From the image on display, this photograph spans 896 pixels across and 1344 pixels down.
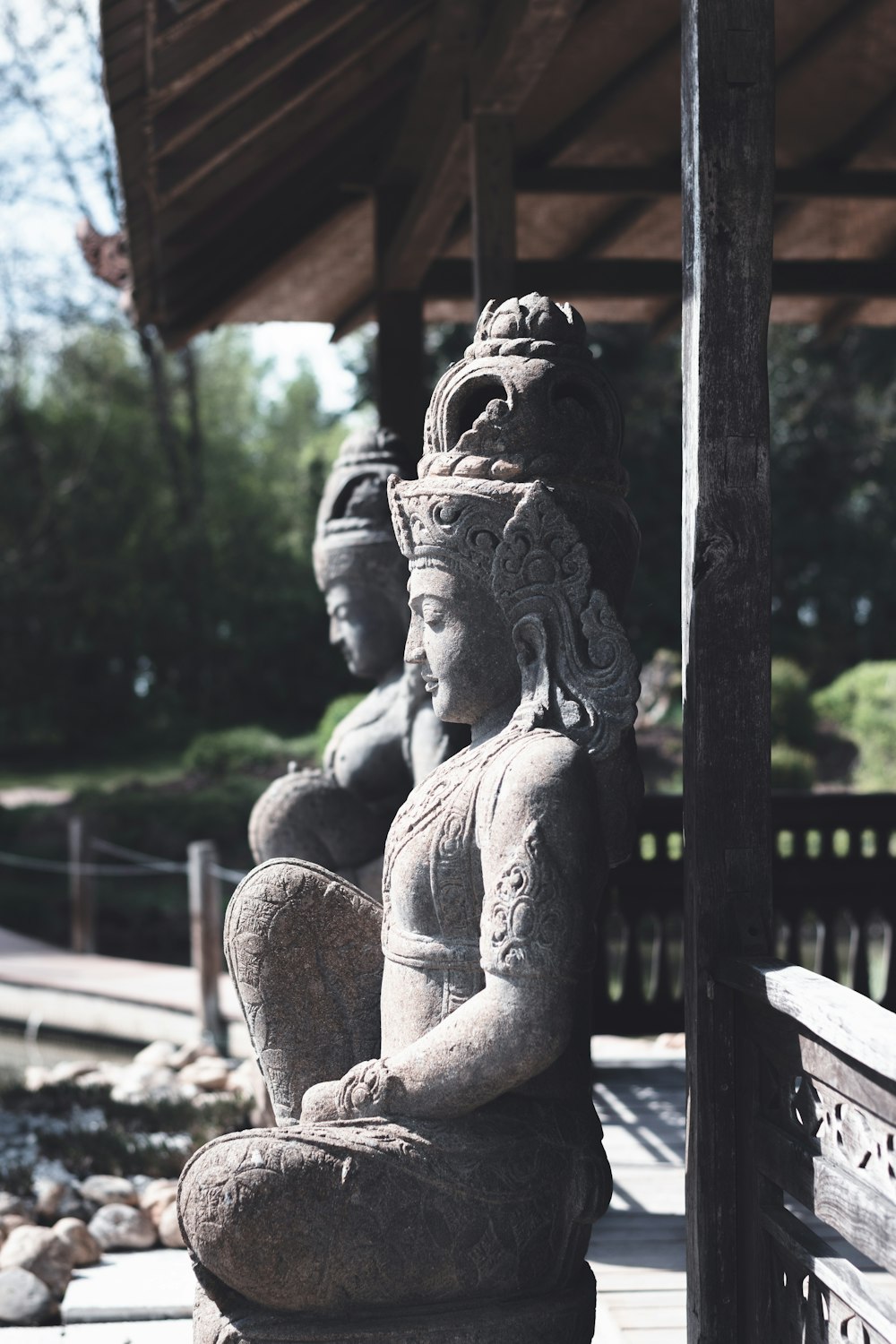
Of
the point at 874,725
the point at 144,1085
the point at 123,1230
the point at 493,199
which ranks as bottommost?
the point at 144,1085

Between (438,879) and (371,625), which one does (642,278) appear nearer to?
→ (371,625)

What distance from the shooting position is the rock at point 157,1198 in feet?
14.8

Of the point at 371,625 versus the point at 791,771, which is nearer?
the point at 371,625

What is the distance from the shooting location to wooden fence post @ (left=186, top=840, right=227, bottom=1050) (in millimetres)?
7781

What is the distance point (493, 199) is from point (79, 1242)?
10.3 feet

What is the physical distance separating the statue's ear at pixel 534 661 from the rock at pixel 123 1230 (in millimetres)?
2731

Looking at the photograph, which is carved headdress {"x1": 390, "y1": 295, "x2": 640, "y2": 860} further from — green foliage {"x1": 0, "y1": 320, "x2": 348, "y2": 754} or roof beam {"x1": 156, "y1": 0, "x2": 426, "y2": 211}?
green foliage {"x1": 0, "y1": 320, "x2": 348, "y2": 754}

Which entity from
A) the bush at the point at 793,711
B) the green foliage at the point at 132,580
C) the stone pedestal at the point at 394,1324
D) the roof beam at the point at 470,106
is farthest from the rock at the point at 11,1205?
the green foliage at the point at 132,580

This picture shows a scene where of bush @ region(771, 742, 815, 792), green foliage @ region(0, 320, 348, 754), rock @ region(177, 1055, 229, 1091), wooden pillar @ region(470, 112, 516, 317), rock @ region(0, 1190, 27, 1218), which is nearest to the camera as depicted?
wooden pillar @ region(470, 112, 516, 317)

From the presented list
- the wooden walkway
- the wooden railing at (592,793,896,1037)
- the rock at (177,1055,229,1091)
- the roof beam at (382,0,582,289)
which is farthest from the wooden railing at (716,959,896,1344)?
the wooden walkway

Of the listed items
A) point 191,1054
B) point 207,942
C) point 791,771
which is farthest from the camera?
point 791,771

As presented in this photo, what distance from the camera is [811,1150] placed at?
2129mm

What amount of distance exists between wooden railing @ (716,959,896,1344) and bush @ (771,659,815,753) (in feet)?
42.1

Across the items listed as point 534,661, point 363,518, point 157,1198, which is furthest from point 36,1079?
point 534,661
